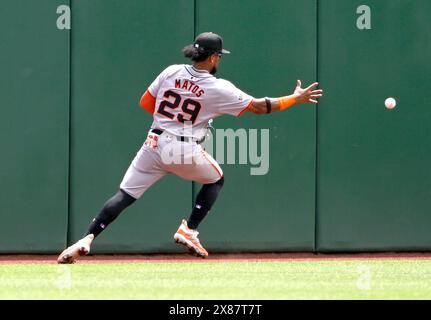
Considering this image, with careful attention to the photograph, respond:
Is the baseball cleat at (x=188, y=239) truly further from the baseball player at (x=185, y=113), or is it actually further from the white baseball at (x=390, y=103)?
the white baseball at (x=390, y=103)

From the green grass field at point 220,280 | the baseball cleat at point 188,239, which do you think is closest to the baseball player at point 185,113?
the baseball cleat at point 188,239

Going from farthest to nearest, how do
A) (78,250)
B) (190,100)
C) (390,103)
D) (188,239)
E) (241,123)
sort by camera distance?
(241,123) < (390,103) < (188,239) < (190,100) < (78,250)

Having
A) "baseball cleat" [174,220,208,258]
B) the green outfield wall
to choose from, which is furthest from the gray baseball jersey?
the green outfield wall

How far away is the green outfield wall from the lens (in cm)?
1076

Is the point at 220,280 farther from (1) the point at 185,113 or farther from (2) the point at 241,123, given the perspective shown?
(2) the point at 241,123

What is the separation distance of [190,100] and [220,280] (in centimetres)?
169

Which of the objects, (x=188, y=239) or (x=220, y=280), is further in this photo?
(x=188, y=239)

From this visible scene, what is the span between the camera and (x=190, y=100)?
29.2 feet

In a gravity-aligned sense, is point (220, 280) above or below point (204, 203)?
below

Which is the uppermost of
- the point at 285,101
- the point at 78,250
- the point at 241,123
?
the point at 285,101

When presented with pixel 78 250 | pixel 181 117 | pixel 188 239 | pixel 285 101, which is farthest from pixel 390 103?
pixel 78 250

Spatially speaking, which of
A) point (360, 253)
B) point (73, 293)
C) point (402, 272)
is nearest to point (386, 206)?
point (360, 253)
